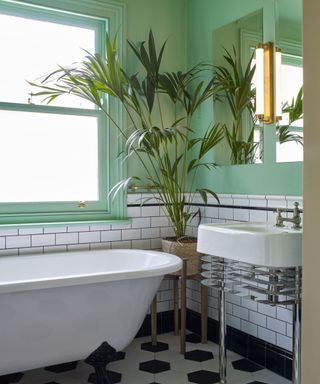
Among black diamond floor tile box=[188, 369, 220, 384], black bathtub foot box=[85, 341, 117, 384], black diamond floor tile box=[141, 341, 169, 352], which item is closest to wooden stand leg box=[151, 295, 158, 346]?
black diamond floor tile box=[141, 341, 169, 352]

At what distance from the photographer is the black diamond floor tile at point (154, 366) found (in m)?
2.62

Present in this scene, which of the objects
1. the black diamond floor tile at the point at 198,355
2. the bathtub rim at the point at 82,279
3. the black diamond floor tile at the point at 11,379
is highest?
the bathtub rim at the point at 82,279

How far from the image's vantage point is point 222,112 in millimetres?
3094

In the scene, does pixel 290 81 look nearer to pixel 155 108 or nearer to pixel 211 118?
pixel 211 118

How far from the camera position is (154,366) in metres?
2.67

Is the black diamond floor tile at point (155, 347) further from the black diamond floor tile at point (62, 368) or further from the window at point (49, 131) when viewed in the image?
the window at point (49, 131)

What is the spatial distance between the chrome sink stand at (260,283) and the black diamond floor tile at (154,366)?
16.1 inches

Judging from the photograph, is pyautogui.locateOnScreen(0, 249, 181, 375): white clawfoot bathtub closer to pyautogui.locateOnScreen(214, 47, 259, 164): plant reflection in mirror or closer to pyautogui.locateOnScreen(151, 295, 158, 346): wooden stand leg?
pyautogui.locateOnScreen(151, 295, 158, 346): wooden stand leg

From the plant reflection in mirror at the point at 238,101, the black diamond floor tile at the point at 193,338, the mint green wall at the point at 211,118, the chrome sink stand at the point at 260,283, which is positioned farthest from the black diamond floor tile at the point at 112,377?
the plant reflection in mirror at the point at 238,101

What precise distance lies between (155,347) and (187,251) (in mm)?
746

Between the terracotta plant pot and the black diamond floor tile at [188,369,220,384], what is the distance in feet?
2.22

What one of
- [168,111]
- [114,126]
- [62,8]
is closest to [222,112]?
[168,111]

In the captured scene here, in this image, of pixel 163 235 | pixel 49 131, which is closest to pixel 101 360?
pixel 163 235

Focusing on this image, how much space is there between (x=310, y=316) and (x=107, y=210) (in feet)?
7.35
